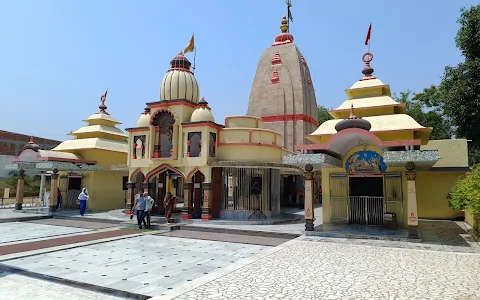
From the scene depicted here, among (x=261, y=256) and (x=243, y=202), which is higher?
(x=243, y=202)

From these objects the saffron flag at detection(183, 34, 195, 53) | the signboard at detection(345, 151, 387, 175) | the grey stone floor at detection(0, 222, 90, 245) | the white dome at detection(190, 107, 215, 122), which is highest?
the saffron flag at detection(183, 34, 195, 53)

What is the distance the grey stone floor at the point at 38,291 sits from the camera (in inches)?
220

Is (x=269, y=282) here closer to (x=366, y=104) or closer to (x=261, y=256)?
(x=261, y=256)

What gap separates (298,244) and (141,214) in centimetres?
660

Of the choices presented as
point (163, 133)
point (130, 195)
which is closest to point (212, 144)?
point (163, 133)

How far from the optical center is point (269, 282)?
19.8 feet

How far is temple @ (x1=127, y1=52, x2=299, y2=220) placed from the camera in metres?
15.7

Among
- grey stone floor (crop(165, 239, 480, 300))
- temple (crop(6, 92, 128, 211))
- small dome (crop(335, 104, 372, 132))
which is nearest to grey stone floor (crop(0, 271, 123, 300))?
grey stone floor (crop(165, 239, 480, 300))

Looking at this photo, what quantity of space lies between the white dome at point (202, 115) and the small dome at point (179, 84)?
122cm

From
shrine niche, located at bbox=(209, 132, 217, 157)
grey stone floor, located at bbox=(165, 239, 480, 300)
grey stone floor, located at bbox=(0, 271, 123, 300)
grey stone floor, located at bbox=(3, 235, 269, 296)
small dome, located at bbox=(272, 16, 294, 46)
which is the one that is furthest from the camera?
small dome, located at bbox=(272, 16, 294, 46)

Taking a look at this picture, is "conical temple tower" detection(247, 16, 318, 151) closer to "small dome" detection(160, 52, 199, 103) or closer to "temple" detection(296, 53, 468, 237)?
"small dome" detection(160, 52, 199, 103)

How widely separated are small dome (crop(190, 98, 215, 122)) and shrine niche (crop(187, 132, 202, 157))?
0.74 metres

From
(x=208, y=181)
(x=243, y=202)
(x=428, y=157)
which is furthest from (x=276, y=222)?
(x=428, y=157)

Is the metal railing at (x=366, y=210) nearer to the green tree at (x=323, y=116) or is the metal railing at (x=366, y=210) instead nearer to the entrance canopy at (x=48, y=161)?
the entrance canopy at (x=48, y=161)
